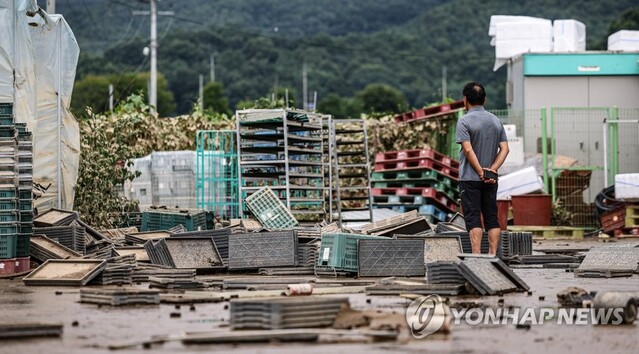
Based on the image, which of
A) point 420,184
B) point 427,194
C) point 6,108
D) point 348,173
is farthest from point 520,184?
point 6,108

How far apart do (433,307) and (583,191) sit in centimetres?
2355

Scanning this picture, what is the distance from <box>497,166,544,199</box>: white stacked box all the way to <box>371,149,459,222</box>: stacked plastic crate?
2470mm

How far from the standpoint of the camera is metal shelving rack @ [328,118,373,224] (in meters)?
27.8

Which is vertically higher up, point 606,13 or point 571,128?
point 606,13

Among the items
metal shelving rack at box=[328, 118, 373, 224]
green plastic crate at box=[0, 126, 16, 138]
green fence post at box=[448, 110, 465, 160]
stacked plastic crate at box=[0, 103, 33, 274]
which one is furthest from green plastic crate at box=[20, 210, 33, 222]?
green fence post at box=[448, 110, 465, 160]

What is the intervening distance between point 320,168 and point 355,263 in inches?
491

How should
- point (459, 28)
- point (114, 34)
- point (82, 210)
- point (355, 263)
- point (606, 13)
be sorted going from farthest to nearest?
1. point (114, 34)
2. point (459, 28)
3. point (606, 13)
4. point (82, 210)
5. point (355, 263)

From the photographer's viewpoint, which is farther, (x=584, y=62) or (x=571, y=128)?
(x=584, y=62)

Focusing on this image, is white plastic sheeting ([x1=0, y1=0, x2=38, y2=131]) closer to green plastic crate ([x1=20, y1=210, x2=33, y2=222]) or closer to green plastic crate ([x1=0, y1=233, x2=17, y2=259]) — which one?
green plastic crate ([x1=20, y1=210, x2=33, y2=222])

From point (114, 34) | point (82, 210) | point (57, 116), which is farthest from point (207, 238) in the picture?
point (114, 34)

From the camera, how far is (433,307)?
985cm

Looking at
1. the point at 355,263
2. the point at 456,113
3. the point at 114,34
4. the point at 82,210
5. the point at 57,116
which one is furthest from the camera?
the point at 114,34

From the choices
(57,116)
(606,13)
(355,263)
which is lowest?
(355,263)

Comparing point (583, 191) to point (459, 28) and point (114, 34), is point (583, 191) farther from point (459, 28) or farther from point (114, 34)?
point (114, 34)
